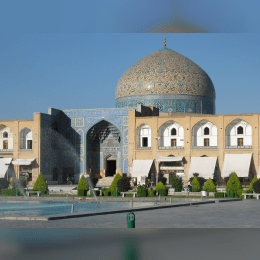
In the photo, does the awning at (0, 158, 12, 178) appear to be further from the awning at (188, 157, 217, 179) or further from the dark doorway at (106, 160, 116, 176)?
the awning at (188, 157, 217, 179)

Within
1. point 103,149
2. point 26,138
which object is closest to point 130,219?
point 26,138

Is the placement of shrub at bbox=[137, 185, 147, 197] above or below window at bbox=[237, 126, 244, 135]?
below

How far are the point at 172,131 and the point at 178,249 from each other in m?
23.0

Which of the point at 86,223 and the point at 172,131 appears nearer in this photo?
the point at 86,223

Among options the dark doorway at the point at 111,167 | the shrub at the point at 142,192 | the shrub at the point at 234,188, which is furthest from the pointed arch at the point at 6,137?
Answer: the shrub at the point at 234,188

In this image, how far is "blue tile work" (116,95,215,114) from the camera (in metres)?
30.8

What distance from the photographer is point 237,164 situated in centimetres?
2614

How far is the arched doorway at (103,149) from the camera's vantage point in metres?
29.8

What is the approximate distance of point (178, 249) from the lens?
541cm

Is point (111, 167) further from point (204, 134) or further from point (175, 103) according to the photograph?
point (204, 134)

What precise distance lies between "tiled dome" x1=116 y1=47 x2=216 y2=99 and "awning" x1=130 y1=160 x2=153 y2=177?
5.09m

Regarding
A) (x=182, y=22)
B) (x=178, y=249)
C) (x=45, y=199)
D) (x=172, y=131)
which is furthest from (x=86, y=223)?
(x=172, y=131)

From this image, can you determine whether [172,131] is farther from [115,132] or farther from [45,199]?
[45,199]

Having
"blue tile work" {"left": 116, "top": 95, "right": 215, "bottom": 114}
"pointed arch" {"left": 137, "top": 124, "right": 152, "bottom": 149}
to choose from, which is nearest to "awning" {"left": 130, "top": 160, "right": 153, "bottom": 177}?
"pointed arch" {"left": 137, "top": 124, "right": 152, "bottom": 149}
